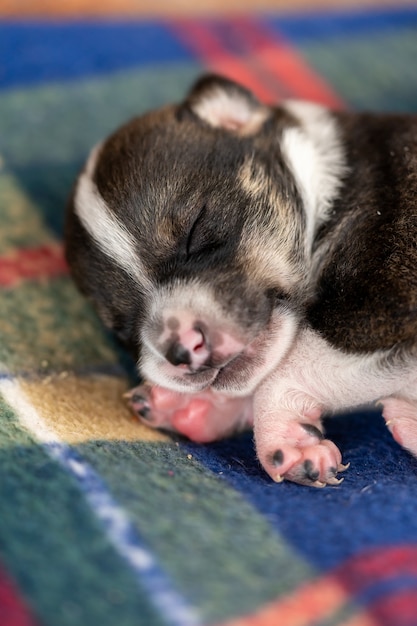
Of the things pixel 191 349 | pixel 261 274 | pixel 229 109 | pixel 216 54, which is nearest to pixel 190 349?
pixel 191 349

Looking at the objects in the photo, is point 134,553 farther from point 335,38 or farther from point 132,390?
point 335,38

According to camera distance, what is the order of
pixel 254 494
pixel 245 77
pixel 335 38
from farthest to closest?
pixel 335 38, pixel 245 77, pixel 254 494

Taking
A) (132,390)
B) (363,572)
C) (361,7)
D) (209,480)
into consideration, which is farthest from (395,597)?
(361,7)

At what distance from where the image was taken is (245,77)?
396 centimetres

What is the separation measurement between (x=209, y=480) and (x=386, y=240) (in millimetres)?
809

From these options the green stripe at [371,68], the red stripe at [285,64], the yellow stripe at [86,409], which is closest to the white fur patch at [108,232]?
the yellow stripe at [86,409]

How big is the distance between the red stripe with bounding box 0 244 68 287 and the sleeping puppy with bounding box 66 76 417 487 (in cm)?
40

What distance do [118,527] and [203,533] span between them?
16 centimetres

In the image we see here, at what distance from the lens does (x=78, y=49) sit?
12.6 ft

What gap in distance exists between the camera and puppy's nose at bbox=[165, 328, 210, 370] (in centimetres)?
207

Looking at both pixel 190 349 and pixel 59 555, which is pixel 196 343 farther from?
pixel 59 555

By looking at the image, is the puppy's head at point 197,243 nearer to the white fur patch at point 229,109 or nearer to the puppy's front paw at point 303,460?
the white fur patch at point 229,109

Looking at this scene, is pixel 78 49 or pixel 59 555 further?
pixel 78 49

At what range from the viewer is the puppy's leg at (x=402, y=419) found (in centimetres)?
218
